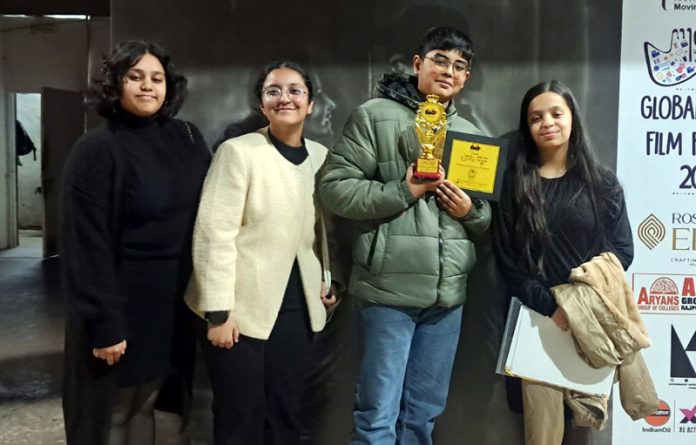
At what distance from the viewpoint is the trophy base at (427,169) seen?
1915 mm

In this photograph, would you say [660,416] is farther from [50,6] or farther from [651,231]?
[50,6]

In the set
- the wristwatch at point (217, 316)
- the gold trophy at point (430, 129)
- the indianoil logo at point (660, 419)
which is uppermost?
the gold trophy at point (430, 129)

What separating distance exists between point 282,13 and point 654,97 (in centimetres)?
150

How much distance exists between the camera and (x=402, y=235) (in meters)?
1.98

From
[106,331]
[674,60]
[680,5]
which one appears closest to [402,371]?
[106,331]

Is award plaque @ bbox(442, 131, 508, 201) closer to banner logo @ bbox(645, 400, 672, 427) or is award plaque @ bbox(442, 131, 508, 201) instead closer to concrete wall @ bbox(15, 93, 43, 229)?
banner logo @ bbox(645, 400, 672, 427)

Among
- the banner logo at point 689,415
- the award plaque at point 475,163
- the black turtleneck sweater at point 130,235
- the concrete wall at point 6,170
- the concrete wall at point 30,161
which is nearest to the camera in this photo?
the black turtleneck sweater at point 130,235

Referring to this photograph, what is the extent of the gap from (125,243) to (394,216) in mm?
840

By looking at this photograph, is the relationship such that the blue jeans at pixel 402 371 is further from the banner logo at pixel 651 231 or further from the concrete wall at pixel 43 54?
the concrete wall at pixel 43 54

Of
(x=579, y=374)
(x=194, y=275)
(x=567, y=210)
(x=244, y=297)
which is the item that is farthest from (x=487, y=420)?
(x=194, y=275)

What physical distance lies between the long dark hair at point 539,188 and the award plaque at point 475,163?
0.13 meters

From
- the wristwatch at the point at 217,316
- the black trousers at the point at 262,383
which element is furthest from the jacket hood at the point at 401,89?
the wristwatch at the point at 217,316

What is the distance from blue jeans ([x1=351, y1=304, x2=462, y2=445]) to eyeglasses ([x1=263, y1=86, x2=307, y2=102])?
2.39ft

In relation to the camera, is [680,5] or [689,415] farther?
[689,415]
